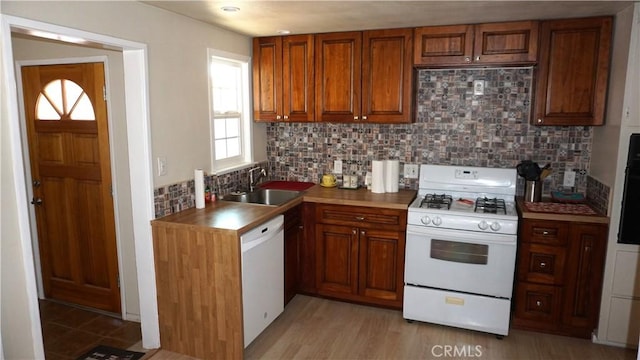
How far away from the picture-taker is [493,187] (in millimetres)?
3492

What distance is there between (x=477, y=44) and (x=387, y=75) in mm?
706

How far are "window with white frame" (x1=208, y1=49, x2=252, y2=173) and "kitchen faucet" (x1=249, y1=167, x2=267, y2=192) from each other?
112mm

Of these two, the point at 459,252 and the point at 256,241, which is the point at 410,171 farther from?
the point at 256,241

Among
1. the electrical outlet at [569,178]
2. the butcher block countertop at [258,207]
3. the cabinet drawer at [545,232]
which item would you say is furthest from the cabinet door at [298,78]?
the electrical outlet at [569,178]

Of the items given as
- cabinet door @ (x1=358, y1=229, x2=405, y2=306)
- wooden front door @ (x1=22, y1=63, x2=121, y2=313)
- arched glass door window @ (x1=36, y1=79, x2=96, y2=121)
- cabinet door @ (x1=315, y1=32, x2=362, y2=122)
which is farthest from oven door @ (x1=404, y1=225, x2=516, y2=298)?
arched glass door window @ (x1=36, y1=79, x2=96, y2=121)

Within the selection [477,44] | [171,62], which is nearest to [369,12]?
[477,44]

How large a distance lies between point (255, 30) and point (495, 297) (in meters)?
2.73

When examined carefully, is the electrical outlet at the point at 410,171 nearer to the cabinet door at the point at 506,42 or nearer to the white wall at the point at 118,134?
the cabinet door at the point at 506,42

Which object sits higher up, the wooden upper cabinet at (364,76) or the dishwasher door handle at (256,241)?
the wooden upper cabinet at (364,76)

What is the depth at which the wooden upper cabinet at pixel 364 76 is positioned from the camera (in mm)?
3439

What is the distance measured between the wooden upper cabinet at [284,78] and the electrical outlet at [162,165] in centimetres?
126

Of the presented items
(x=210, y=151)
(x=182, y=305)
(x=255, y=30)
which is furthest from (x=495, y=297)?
(x=255, y=30)

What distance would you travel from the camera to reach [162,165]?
9.28ft

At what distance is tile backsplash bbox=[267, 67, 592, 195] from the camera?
3426mm
